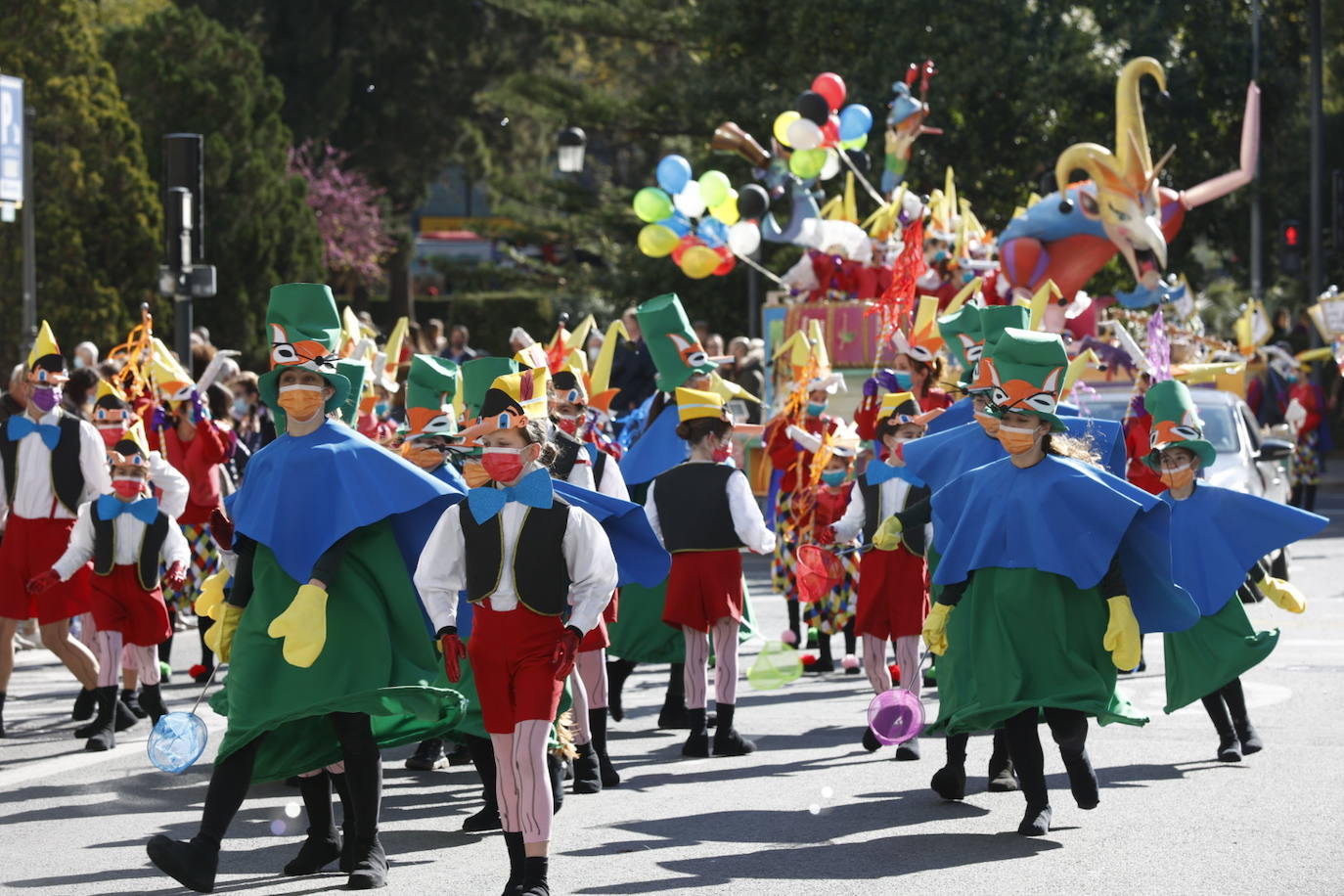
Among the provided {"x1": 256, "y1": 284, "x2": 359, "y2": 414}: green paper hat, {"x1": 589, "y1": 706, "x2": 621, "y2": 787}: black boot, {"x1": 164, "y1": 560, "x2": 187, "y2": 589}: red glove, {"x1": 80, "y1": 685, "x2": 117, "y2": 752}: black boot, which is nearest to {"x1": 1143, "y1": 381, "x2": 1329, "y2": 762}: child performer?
{"x1": 589, "y1": 706, "x2": 621, "y2": 787}: black boot

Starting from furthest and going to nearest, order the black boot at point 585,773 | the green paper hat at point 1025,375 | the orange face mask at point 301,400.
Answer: the black boot at point 585,773
the green paper hat at point 1025,375
the orange face mask at point 301,400

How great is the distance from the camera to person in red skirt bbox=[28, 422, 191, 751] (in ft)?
34.3

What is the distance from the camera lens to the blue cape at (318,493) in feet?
23.3

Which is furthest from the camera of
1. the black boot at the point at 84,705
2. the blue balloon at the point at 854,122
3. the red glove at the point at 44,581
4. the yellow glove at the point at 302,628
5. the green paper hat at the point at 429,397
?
the blue balloon at the point at 854,122

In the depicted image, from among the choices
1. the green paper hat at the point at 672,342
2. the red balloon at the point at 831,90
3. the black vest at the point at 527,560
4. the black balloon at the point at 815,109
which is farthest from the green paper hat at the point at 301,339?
the red balloon at the point at 831,90

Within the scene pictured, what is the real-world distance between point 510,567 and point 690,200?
13.2m

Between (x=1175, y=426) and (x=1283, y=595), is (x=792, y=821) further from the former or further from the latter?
(x=1175, y=426)

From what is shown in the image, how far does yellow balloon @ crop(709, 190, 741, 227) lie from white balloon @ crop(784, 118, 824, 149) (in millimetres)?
736

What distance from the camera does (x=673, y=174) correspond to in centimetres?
1936

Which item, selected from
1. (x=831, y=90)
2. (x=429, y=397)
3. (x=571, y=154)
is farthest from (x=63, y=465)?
(x=571, y=154)

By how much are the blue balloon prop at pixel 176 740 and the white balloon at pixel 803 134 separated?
1324 centimetres

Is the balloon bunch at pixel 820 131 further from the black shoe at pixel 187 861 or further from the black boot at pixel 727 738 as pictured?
the black shoe at pixel 187 861

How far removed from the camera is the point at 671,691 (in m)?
11.0

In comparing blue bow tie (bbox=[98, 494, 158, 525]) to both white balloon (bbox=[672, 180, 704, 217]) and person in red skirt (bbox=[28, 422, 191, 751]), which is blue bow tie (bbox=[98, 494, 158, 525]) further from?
white balloon (bbox=[672, 180, 704, 217])
